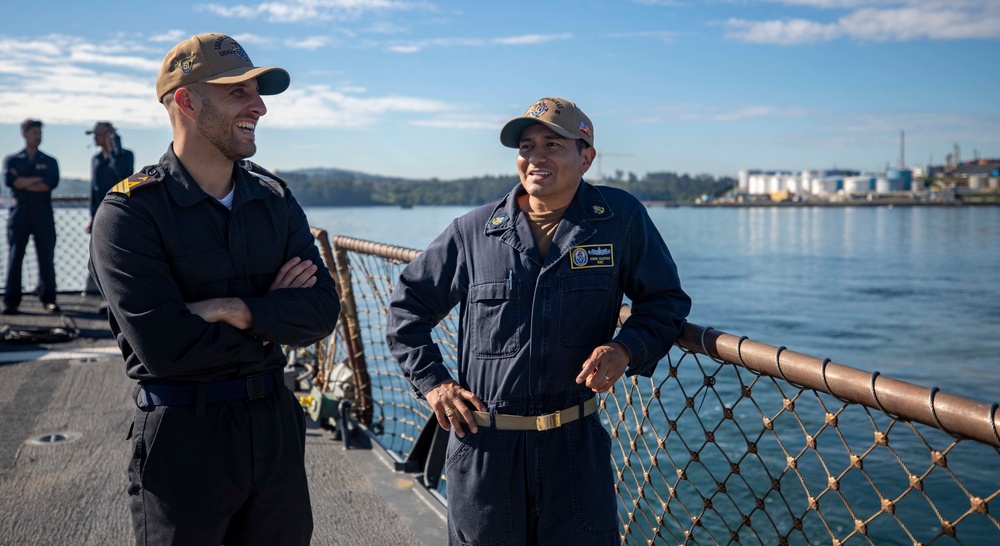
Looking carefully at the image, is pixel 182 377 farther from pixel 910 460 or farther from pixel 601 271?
pixel 910 460

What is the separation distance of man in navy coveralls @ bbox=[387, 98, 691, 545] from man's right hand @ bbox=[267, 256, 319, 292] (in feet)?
1.16

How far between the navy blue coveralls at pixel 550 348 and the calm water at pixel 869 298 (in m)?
15.4

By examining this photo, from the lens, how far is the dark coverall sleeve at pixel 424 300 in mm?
2344

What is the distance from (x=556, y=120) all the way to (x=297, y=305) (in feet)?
2.70

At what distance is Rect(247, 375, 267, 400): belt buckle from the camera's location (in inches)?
82.0

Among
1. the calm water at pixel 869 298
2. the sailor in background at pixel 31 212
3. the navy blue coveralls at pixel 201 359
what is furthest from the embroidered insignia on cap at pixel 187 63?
the calm water at pixel 869 298

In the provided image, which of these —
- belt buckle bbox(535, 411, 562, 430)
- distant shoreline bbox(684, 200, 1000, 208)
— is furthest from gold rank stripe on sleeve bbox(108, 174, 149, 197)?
distant shoreline bbox(684, 200, 1000, 208)

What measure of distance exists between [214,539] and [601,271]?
1152 millimetres

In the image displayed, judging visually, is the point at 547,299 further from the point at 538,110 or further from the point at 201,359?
the point at 201,359

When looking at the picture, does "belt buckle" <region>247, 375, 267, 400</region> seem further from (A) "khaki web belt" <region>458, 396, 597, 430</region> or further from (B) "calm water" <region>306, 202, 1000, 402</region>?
(B) "calm water" <region>306, 202, 1000, 402</region>

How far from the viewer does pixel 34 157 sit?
841 cm

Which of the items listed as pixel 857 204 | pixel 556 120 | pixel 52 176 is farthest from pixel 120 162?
pixel 857 204

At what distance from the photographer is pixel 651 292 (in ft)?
7.39

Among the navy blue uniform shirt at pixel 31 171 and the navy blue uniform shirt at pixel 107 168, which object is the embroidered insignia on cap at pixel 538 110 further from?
the navy blue uniform shirt at pixel 31 171
